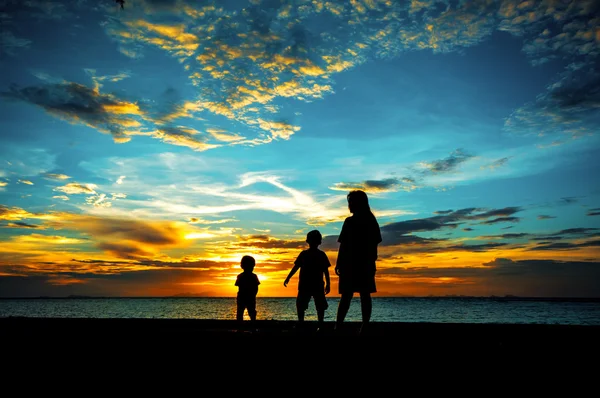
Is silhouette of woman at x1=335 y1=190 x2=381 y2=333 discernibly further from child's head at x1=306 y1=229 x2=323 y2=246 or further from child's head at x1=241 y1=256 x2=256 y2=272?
child's head at x1=241 y1=256 x2=256 y2=272

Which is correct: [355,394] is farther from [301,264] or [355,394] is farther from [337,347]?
[301,264]

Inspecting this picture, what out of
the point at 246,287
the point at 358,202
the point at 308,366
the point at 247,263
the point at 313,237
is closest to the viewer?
the point at 308,366

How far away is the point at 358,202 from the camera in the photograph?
273 inches

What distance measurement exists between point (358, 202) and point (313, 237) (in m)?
2.45

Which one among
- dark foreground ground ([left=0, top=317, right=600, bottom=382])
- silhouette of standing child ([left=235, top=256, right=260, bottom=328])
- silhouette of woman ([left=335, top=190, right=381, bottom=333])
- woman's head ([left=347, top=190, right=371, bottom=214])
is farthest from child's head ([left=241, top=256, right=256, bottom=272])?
dark foreground ground ([left=0, top=317, right=600, bottom=382])

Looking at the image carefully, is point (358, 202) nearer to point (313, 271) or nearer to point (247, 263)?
point (313, 271)

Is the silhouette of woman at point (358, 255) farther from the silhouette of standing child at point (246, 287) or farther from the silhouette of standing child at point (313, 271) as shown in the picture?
the silhouette of standing child at point (246, 287)

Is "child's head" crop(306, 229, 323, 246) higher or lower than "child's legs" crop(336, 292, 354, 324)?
higher

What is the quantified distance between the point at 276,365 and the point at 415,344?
6.32ft

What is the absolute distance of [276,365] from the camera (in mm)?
3500

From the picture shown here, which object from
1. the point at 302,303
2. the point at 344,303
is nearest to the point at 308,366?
the point at 344,303

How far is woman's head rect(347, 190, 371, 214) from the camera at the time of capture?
22.6 ft

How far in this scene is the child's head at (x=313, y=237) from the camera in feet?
29.9

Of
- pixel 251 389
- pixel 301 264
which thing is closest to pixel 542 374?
pixel 251 389
